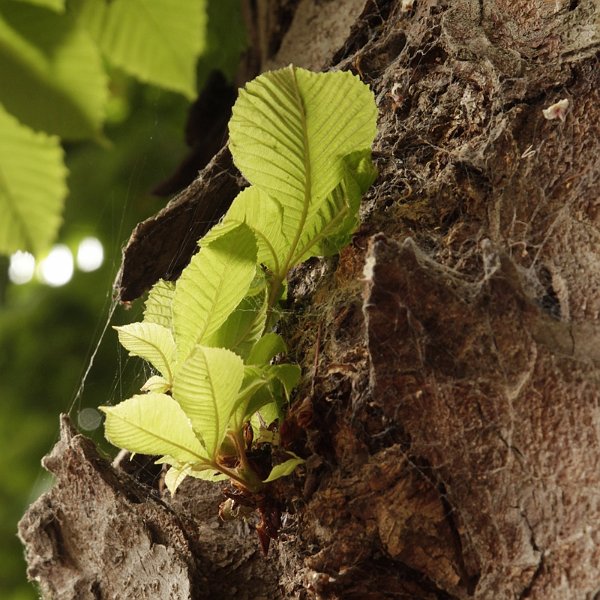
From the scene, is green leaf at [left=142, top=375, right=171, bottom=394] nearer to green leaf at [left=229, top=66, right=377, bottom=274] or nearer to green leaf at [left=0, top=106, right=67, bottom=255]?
green leaf at [left=229, top=66, right=377, bottom=274]

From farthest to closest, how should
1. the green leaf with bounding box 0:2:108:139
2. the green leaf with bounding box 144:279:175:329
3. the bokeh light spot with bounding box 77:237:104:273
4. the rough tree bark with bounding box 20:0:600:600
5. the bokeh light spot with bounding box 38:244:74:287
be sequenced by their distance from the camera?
the bokeh light spot with bounding box 77:237:104:273
the bokeh light spot with bounding box 38:244:74:287
the green leaf with bounding box 144:279:175:329
the rough tree bark with bounding box 20:0:600:600
the green leaf with bounding box 0:2:108:139

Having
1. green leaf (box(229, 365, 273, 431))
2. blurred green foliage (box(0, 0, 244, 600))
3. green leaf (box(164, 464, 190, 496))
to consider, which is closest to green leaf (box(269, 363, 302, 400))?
green leaf (box(229, 365, 273, 431))

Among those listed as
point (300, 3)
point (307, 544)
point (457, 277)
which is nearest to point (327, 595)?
point (307, 544)

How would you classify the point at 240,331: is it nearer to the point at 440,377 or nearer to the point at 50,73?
the point at 440,377

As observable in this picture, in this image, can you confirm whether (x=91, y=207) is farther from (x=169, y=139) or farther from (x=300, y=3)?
(x=300, y=3)

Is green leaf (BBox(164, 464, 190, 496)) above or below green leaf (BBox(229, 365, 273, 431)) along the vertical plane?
below

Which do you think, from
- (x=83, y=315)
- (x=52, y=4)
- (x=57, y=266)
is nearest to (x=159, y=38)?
(x=52, y=4)
